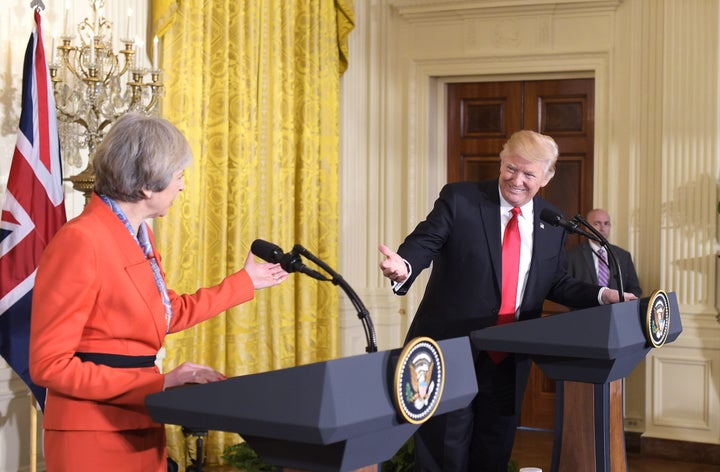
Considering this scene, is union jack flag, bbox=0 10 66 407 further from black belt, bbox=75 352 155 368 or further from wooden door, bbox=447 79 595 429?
wooden door, bbox=447 79 595 429

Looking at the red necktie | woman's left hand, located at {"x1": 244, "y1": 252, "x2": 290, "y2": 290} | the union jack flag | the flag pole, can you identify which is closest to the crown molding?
the red necktie

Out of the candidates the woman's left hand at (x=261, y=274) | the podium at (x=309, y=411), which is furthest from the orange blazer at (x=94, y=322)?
the woman's left hand at (x=261, y=274)

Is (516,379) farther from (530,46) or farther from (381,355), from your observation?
(530,46)

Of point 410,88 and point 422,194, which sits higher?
point 410,88

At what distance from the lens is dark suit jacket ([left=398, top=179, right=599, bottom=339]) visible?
11.9 ft

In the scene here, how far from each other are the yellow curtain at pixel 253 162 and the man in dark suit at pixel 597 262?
1.68 metres

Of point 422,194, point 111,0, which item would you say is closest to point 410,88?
point 422,194

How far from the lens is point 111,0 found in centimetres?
478

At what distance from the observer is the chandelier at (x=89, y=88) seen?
4129 mm

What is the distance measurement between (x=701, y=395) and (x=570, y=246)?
4.65 feet

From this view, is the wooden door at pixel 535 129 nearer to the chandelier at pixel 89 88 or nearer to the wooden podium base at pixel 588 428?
the chandelier at pixel 89 88

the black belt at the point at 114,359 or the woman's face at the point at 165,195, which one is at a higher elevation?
the woman's face at the point at 165,195

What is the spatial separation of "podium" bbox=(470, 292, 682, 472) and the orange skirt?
1.21 metres

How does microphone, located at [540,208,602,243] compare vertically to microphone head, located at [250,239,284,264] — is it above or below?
above
